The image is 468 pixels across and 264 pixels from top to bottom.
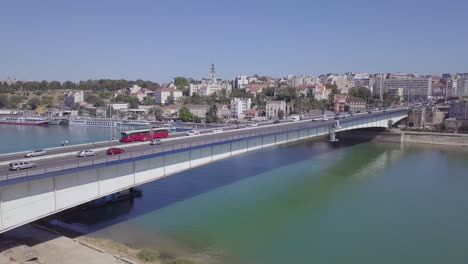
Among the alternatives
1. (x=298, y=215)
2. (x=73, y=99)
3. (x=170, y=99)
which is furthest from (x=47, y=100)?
(x=298, y=215)

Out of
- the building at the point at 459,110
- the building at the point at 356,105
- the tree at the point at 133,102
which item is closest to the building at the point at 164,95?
the tree at the point at 133,102

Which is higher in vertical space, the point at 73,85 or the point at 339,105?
the point at 73,85

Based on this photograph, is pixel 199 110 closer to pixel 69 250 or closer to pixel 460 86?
pixel 69 250

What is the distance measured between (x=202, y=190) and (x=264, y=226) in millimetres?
4199

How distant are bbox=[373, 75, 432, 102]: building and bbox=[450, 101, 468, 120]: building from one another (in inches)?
1673

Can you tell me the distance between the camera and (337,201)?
603 inches

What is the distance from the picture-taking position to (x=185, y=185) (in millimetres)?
16562

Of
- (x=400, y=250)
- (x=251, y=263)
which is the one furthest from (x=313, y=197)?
(x=251, y=263)

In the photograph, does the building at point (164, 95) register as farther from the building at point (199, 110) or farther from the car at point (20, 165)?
the car at point (20, 165)

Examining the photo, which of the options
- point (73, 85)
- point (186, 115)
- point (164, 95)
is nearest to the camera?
point (186, 115)

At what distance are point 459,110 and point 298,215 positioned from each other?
32035 mm

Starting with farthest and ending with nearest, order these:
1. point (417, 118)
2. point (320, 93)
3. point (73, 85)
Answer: point (73, 85) < point (320, 93) < point (417, 118)

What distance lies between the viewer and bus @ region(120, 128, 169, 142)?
15.4 meters

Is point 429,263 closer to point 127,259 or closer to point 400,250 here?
→ point 400,250
